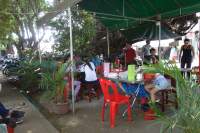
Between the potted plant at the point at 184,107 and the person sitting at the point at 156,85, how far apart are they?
3.00 metres

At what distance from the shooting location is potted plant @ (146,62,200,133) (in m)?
3.03

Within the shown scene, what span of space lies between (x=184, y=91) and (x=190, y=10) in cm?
633

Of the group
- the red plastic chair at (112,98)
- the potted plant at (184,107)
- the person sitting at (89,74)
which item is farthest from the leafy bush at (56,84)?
the potted plant at (184,107)

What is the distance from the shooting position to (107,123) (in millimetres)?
6152

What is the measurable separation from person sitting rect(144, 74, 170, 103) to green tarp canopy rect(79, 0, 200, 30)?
3385 mm

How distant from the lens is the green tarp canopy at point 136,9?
915 cm

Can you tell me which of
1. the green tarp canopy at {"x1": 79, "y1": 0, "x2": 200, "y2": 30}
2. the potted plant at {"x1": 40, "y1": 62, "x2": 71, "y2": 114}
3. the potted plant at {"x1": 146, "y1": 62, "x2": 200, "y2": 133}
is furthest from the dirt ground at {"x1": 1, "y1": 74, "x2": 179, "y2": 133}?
the green tarp canopy at {"x1": 79, "y1": 0, "x2": 200, "y2": 30}

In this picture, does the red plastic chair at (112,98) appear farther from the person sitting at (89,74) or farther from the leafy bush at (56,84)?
the person sitting at (89,74)

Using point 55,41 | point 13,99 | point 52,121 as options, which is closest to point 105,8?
point 55,41

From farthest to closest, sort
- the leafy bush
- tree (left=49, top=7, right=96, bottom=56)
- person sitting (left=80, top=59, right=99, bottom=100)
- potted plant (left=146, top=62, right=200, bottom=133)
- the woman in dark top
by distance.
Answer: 1. tree (left=49, top=7, right=96, bottom=56)
2. the woman in dark top
3. person sitting (left=80, top=59, right=99, bottom=100)
4. the leafy bush
5. potted plant (left=146, top=62, right=200, bottom=133)

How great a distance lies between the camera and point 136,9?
11.4 m

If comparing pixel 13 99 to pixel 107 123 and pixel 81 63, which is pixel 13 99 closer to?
pixel 81 63

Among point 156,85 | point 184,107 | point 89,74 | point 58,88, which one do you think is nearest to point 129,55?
point 89,74

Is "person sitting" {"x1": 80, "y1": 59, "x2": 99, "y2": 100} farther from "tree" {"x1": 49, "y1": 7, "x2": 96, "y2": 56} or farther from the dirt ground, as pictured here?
"tree" {"x1": 49, "y1": 7, "x2": 96, "y2": 56}
